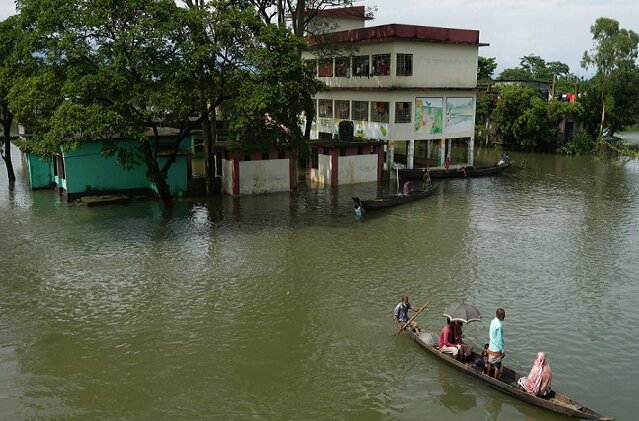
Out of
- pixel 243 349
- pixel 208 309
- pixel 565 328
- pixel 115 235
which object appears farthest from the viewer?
pixel 115 235

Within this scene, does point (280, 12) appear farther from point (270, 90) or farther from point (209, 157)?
point (270, 90)

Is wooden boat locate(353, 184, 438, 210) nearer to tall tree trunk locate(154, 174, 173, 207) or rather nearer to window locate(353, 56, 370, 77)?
tall tree trunk locate(154, 174, 173, 207)

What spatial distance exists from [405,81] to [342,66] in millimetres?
7468

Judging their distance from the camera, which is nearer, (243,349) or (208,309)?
(243,349)

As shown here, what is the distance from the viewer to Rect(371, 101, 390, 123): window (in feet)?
140

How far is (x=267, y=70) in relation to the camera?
30078 millimetres

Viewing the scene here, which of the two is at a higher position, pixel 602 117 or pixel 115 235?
pixel 602 117

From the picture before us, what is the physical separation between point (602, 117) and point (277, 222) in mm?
45085

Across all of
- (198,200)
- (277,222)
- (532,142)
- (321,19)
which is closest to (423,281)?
(277,222)

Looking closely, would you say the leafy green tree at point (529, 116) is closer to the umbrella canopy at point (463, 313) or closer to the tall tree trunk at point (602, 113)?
the tall tree trunk at point (602, 113)

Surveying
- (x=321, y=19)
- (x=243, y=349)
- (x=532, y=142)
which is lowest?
(x=243, y=349)

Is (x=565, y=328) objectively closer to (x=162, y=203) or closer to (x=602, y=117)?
(x=162, y=203)

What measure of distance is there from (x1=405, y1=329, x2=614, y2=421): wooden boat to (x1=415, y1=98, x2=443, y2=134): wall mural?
→ 29237 millimetres

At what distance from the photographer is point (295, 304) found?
19.3 metres
